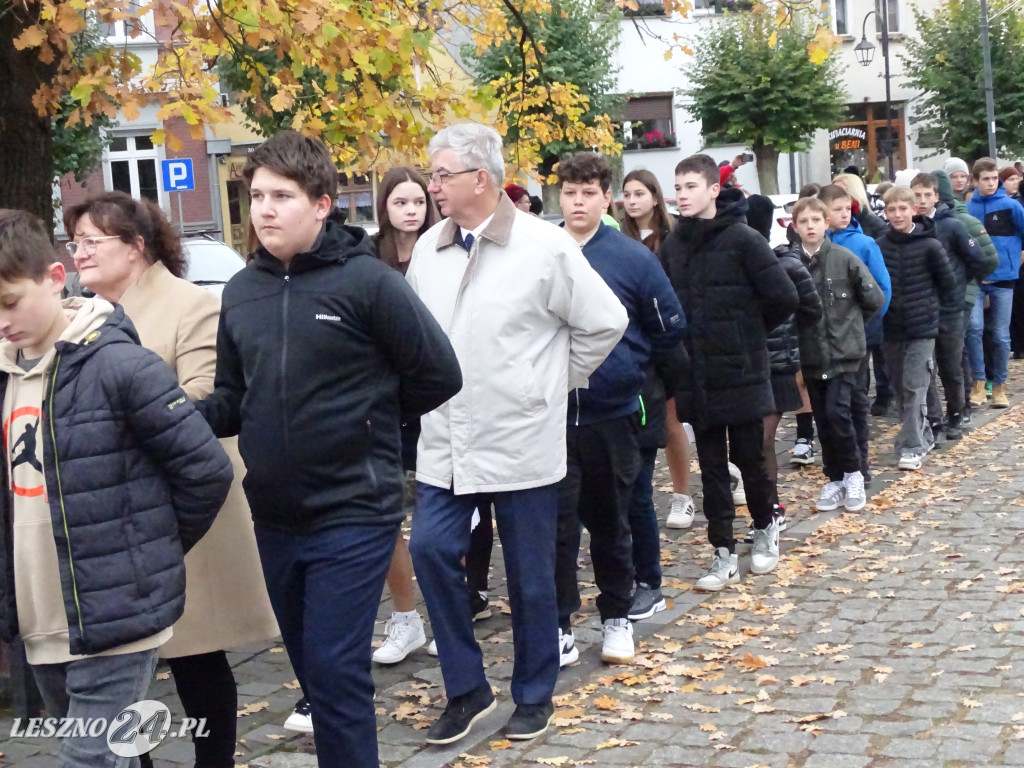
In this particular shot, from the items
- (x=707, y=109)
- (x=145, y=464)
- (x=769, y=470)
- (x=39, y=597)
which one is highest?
(x=707, y=109)

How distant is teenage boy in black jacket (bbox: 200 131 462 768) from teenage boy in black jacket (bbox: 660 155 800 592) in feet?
9.86

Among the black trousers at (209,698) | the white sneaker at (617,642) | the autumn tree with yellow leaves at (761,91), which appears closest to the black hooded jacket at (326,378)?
the black trousers at (209,698)

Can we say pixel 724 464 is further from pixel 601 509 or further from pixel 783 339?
pixel 783 339

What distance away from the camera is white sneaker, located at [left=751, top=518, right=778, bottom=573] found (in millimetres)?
7363

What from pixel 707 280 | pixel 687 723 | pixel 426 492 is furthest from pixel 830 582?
pixel 426 492

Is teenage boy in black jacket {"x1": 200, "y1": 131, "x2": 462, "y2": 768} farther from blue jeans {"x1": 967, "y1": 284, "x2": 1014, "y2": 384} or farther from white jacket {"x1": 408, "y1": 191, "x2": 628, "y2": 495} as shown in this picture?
blue jeans {"x1": 967, "y1": 284, "x2": 1014, "y2": 384}

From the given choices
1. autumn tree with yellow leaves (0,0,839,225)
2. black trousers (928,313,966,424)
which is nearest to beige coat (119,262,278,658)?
autumn tree with yellow leaves (0,0,839,225)

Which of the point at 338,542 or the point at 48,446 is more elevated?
the point at 48,446

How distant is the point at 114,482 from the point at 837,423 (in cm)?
619

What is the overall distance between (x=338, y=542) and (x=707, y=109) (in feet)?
123

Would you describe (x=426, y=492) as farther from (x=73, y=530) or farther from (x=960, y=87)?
(x=960, y=87)

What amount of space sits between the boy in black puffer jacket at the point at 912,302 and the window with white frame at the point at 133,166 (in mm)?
31438

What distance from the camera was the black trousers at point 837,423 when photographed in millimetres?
8883

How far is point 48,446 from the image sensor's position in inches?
138
